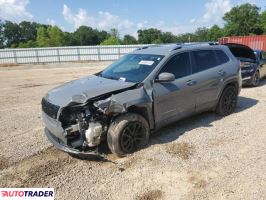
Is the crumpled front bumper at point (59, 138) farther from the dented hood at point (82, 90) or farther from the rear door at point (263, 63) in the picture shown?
the rear door at point (263, 63)

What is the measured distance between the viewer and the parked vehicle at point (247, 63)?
398 inches

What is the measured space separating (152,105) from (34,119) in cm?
369

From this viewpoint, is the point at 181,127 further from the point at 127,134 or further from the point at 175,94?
the point at 127,134

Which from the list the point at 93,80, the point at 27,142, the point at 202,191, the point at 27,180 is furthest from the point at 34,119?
the point at 202,191

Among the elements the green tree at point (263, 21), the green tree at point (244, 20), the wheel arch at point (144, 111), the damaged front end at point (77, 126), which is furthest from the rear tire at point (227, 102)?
the green tree at point (244, 20)

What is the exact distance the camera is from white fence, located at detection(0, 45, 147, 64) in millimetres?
29672

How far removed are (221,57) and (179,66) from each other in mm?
1642

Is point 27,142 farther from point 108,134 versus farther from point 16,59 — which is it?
point 16,59

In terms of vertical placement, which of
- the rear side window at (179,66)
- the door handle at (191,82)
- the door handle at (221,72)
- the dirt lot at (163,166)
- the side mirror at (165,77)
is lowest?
the dirt lot at (163,166)

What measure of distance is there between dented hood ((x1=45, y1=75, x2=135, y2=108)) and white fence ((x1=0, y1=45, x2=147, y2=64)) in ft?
83.6

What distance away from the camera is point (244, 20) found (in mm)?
70938

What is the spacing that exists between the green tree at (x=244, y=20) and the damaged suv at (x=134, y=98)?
70599 mm

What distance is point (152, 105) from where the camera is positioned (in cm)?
493

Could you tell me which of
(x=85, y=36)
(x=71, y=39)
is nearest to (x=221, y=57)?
(x=71, y=39)
